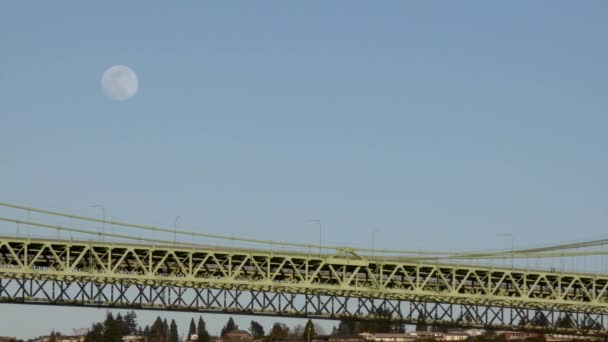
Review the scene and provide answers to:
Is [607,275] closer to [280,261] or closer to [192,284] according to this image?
[280,261]

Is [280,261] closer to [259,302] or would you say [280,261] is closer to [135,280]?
[259,302]

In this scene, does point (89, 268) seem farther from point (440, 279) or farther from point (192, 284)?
point (440, 279)

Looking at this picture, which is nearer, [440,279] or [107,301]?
[107,301]

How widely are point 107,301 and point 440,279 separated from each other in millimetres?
40582

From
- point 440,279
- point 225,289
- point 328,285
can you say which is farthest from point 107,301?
point 440,279

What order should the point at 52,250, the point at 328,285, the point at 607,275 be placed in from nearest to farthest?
the point at 52,250, the point at 328,285, the point at 607,275

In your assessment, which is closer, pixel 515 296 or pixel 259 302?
pixel 259 302

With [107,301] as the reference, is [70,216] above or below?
above

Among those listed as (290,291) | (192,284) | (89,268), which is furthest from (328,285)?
(89,268)

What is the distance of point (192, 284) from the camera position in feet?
480

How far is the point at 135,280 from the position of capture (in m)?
144

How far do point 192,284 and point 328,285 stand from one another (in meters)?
15.9

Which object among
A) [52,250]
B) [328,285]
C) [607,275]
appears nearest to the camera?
[52,250]

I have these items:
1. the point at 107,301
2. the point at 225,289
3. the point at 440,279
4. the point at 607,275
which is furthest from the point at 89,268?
the point at 607,275
